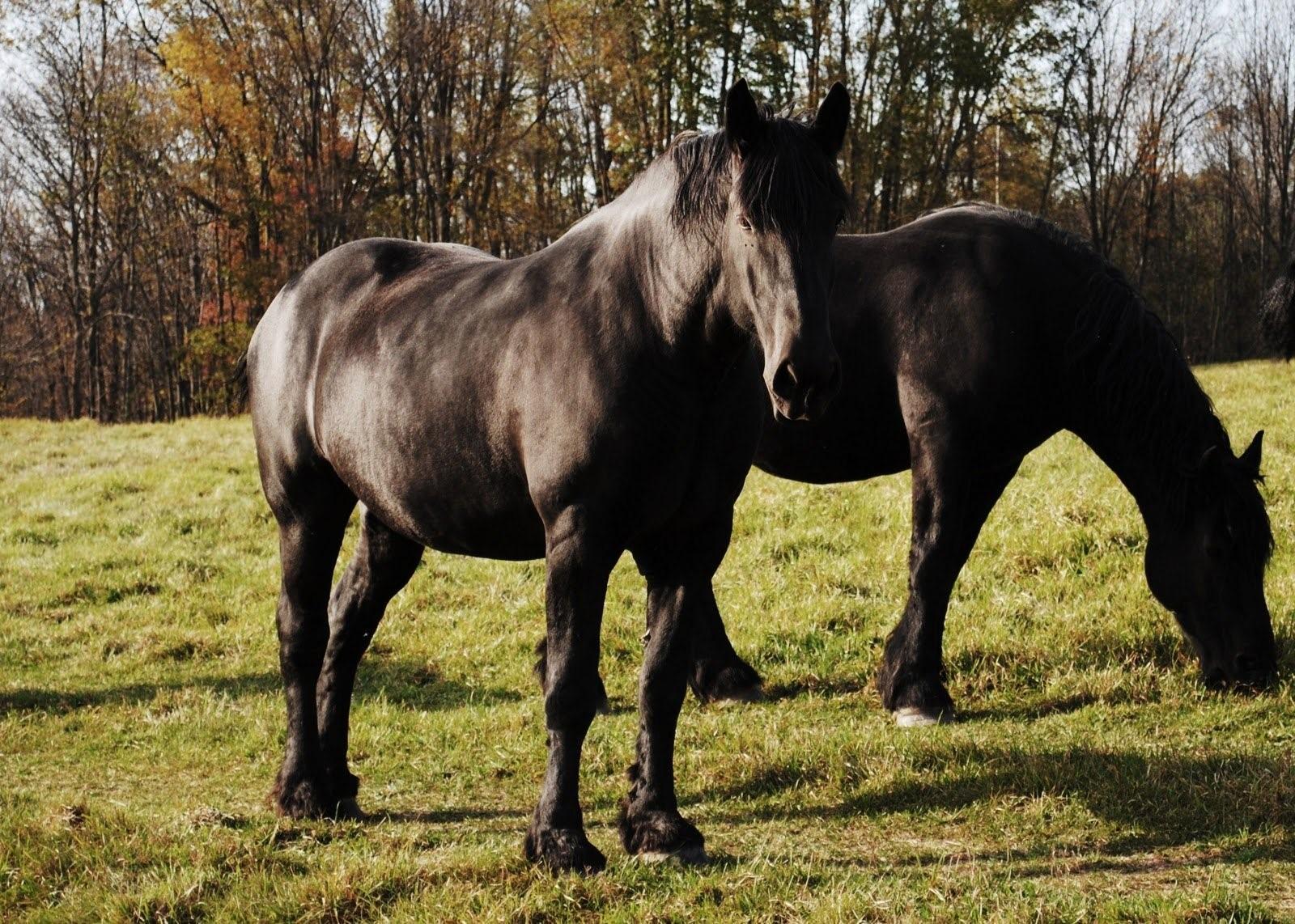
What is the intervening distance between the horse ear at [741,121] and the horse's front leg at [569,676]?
125 centimetres

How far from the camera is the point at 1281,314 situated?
8203 millimetres

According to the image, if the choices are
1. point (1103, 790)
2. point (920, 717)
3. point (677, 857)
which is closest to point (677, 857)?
point (677, 857)

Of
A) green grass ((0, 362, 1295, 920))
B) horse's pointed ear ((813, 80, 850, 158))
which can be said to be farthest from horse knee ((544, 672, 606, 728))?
horse's pointed ear ((813, 80, 850, 158))

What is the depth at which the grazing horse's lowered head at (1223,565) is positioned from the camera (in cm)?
546

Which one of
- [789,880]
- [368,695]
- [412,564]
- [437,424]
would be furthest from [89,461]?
[789,880]

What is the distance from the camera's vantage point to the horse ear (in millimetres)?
3199

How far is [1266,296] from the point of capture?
8.23m

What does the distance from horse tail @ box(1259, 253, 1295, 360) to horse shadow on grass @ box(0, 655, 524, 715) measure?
603 centimetres

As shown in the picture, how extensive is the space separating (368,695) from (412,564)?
7.41ft

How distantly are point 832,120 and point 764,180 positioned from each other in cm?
38

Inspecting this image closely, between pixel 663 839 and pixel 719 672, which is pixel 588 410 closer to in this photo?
pixel 663 839

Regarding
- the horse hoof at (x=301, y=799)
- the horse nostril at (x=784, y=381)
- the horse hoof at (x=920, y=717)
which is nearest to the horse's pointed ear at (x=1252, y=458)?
the horse hoof at (x=920, y=717)

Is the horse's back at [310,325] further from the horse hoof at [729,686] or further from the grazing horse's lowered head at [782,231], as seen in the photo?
the horse hoof at [729,686]

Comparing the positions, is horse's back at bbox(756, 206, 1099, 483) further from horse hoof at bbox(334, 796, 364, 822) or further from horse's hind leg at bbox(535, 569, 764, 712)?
horse hoof at bbox(334, 796, 364, 822)
